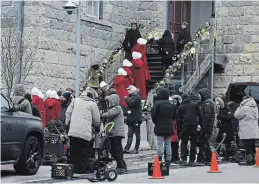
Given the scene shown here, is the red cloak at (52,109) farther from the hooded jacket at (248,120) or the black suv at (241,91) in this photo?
the black suv at (241,91)

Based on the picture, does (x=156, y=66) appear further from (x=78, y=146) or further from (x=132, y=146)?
(x=78, y=146)

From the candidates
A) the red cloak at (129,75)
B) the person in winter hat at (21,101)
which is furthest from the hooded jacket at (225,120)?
the person in winter hat at (21,101)

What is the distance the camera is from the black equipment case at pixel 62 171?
13.0 metres

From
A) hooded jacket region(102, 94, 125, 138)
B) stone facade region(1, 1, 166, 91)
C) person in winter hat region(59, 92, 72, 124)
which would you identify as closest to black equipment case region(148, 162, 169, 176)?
hooded jacket region(102, 94, 125, 138)

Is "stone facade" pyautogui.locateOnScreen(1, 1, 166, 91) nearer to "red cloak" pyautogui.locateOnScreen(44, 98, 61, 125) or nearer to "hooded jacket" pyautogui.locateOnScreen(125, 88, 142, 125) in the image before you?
"red cloak" pyautogui.locateOnScreen(44, 98, 61, 125)

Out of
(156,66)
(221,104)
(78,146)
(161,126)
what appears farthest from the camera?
(156,66)

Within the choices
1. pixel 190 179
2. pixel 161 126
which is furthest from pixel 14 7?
pixel 190 179

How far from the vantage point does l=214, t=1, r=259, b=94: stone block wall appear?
24672mm

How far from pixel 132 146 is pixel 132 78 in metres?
3.38

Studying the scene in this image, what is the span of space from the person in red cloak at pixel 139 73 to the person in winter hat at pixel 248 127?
5.61 meters

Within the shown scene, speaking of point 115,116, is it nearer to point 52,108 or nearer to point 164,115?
point 164,115

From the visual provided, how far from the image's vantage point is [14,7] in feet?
69.1

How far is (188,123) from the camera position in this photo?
650 inches

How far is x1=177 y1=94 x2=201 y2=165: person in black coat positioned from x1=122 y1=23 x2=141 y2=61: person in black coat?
7.35 meters
